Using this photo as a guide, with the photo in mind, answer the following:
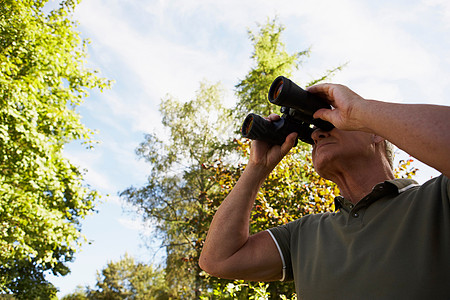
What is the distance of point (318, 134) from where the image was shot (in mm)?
1742

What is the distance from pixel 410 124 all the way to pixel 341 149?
2.34ft

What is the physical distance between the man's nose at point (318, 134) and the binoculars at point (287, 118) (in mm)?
22

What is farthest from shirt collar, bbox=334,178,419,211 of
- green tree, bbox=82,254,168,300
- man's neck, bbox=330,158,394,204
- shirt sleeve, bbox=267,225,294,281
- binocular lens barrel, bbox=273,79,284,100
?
green tree, bbox=82,254,168,300

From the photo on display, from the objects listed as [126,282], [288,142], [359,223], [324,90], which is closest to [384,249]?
[359,223]

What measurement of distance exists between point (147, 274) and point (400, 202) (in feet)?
87.6

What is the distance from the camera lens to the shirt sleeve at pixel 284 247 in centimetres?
164

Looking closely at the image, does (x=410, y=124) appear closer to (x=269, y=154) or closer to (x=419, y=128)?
(x=419, y=128)

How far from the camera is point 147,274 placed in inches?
1011

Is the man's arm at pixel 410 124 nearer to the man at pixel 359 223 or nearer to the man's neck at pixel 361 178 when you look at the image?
the man at pixel 359 223

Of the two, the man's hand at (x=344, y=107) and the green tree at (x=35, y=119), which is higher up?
the green tree at (x=35, y=119)

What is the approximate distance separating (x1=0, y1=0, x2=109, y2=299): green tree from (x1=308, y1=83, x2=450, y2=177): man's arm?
688 cm

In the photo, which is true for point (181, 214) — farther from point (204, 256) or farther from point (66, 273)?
point (204, 256)

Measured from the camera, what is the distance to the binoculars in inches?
57.8

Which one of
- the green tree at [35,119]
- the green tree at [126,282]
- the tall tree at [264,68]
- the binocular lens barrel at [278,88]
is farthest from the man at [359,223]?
the green tree at [126,282]
